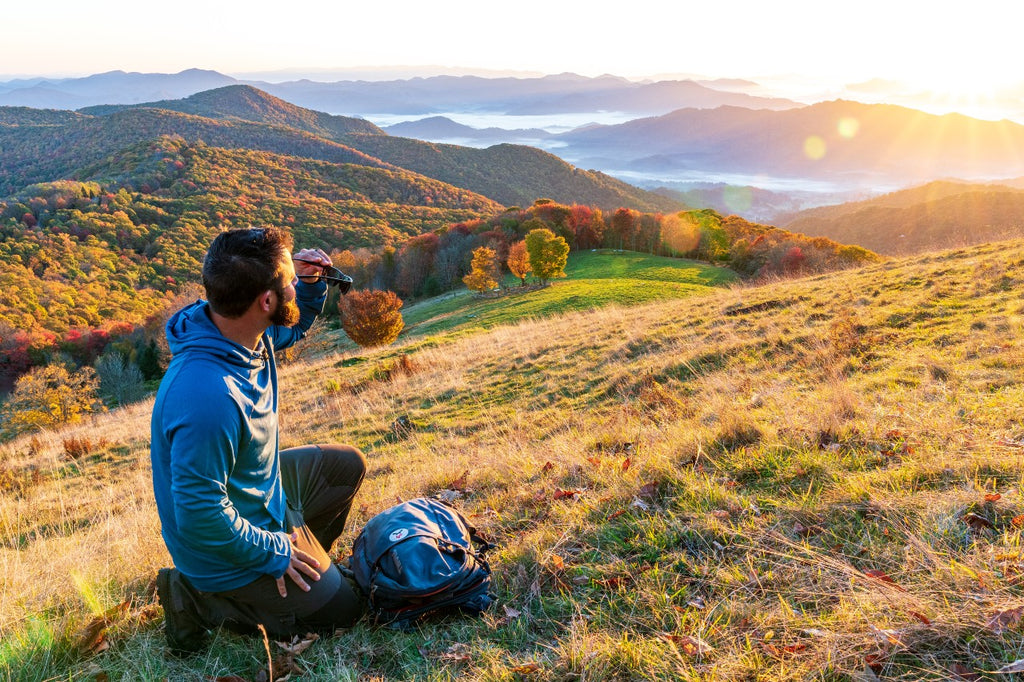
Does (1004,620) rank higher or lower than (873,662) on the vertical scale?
higher

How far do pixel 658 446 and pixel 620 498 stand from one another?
3.17 feet

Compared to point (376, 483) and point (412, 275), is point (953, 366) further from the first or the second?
point (412, 275)

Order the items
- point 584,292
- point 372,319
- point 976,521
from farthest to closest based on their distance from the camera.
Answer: point 584,292 → point 372,319 → point 976,521

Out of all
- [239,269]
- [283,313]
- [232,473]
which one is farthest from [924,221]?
[232,473]

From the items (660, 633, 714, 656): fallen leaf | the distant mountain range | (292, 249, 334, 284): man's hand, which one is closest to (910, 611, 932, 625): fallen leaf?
(660, 633, 714, 656): fallen leaf

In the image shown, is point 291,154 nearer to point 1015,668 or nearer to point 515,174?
point 515,174

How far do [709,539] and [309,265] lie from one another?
3.45 metres

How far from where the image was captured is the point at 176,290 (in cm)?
7850

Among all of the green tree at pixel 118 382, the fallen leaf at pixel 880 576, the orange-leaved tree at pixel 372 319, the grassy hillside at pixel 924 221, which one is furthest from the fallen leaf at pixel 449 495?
the grassy hillside at pixel 924 221

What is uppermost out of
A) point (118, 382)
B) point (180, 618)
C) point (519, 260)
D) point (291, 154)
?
point (291, 154)

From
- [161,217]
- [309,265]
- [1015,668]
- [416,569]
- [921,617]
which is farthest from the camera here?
[161,217]

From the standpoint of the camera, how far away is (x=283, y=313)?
2.85m

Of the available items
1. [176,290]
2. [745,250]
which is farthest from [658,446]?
[176,290]

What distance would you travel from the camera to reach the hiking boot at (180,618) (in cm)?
281
